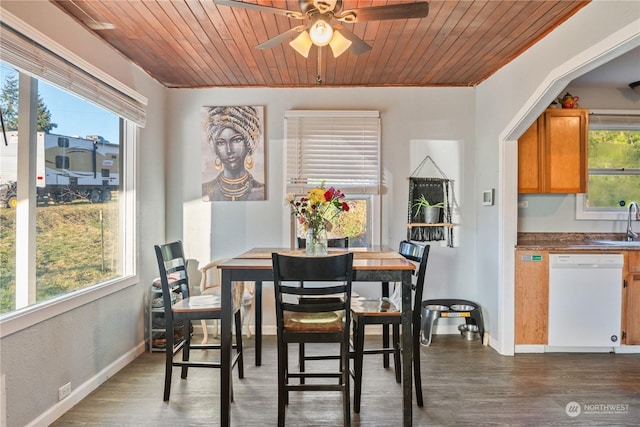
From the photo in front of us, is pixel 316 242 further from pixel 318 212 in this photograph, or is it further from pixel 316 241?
pixel 318 212

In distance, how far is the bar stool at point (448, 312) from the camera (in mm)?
3605

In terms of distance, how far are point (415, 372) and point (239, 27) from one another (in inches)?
104

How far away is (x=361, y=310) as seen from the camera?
242cm

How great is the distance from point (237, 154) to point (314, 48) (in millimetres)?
1407

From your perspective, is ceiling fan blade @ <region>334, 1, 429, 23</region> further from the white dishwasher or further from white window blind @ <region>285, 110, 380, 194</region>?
the white dishwasher

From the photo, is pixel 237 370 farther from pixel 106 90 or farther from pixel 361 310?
pixel 106 90

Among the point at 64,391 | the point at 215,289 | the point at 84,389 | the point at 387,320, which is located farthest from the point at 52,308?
the point at 387,320

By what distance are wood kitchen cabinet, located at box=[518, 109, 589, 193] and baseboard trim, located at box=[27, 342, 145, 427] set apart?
3.76m

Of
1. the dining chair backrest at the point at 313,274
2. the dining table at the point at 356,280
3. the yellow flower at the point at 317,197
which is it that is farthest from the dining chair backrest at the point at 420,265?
the yellow flower at the point at 317,197

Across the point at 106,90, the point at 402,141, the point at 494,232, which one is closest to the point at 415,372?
the point at 494,232

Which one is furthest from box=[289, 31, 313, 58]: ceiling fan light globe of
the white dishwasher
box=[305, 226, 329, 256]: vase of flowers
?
the white dishwasher

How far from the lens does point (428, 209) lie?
3.91 metres

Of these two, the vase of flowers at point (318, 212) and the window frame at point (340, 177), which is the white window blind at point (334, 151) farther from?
the vase of flowers at point (318, 212)

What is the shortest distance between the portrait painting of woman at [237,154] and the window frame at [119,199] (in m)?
0.80
